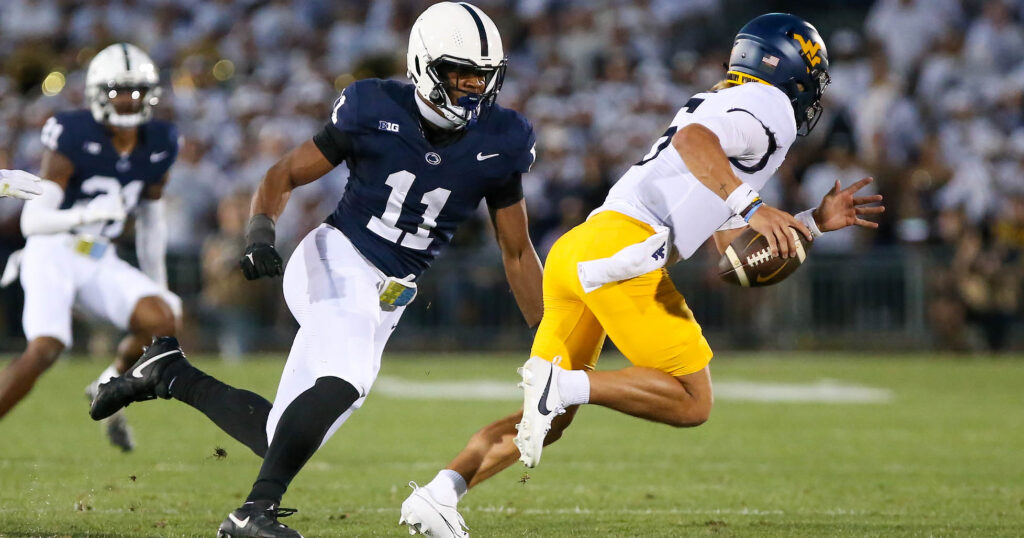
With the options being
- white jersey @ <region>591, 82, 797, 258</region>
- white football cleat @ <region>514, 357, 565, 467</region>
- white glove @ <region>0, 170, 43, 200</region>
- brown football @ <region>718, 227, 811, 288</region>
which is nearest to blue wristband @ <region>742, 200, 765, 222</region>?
white jersey @ <region>591, 82, 797, 258</region>

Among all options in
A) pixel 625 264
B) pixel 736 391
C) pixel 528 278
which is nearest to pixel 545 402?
pixel 625 264

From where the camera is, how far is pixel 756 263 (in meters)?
4.56

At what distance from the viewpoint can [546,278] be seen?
4594 mm

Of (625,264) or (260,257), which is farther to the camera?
(625,264)

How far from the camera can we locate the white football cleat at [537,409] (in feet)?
14.1

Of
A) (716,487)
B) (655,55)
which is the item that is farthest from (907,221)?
(716,487)

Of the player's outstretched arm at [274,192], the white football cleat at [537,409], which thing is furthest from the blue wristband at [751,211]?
the player's outstretched arm at [274,192]

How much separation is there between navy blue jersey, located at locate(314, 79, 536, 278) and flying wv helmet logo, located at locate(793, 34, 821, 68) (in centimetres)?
100

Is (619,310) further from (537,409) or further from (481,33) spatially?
(481,33)

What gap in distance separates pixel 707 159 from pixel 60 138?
3.58 m

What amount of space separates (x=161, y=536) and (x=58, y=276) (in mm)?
2332

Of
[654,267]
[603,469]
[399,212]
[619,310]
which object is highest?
[399,212]

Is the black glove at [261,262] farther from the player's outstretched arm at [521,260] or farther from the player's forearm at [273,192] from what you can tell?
the player's outstretched arm at [521,260]

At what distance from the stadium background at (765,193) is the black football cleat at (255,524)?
8.76 metres
